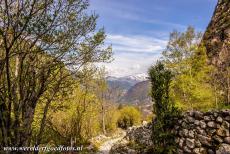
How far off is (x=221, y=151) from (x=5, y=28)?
43.3 ft

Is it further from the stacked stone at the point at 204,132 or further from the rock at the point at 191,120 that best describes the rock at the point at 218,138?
the rock at the point at 191,120

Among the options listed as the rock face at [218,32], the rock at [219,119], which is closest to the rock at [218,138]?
the rock at [219,119]

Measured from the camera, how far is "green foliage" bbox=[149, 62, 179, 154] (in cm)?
2041

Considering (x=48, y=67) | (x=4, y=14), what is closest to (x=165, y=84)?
(x=48, y=67)

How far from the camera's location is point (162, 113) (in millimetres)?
20734

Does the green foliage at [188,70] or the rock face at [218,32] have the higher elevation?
the rock face at [218,32]

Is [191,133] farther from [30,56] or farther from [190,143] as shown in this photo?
[30,56]

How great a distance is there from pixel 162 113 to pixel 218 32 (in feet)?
301

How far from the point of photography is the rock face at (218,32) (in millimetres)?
90562

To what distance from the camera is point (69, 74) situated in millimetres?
15977

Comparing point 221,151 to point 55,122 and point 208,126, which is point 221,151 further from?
point 55,122

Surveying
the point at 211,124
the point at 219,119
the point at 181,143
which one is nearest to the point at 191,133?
the point at 181,143

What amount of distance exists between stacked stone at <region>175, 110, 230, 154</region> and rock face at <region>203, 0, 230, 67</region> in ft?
212

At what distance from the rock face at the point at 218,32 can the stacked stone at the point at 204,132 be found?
212ft
